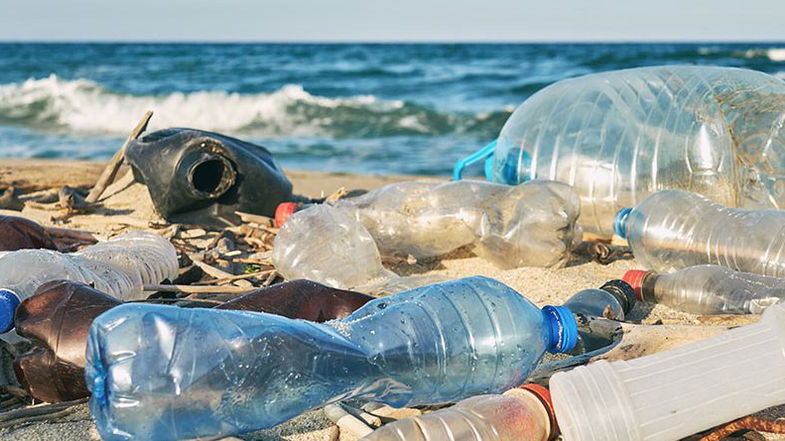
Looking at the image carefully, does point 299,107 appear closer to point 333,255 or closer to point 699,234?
point 333,255

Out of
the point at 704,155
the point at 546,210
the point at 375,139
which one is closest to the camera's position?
the point at 546,210

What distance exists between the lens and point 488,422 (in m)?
1.67

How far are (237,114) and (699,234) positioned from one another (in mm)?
10748

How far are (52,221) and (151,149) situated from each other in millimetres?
569

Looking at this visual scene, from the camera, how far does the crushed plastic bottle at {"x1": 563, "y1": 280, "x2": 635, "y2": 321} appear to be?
95.2 inches

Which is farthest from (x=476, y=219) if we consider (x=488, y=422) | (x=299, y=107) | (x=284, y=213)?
(x=299, y=107)

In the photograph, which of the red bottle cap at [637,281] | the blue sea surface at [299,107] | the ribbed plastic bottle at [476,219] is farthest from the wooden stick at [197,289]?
the blue sea surface at [299,107]

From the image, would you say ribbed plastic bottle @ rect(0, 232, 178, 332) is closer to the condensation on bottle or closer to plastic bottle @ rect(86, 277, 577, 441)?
plastic bottle @ rect(86, 277, 577, 441)

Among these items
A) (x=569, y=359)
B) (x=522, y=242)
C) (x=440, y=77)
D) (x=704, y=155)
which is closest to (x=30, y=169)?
(x=522, y=242)

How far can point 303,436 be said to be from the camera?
1859 millimetres

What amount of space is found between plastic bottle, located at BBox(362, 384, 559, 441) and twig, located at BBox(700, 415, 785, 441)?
0.34 m

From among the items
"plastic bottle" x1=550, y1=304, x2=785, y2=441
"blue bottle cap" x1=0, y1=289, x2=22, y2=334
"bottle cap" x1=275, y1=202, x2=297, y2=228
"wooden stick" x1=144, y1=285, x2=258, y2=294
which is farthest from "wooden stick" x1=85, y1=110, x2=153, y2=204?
"plastic bottle" x1=550, y1=304, x2=785, y2=441

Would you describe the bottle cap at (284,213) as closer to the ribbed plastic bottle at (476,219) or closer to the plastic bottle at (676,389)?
the ribbed plastic bottle at (476,219)

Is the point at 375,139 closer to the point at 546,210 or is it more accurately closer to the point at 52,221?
the point at 52,221
